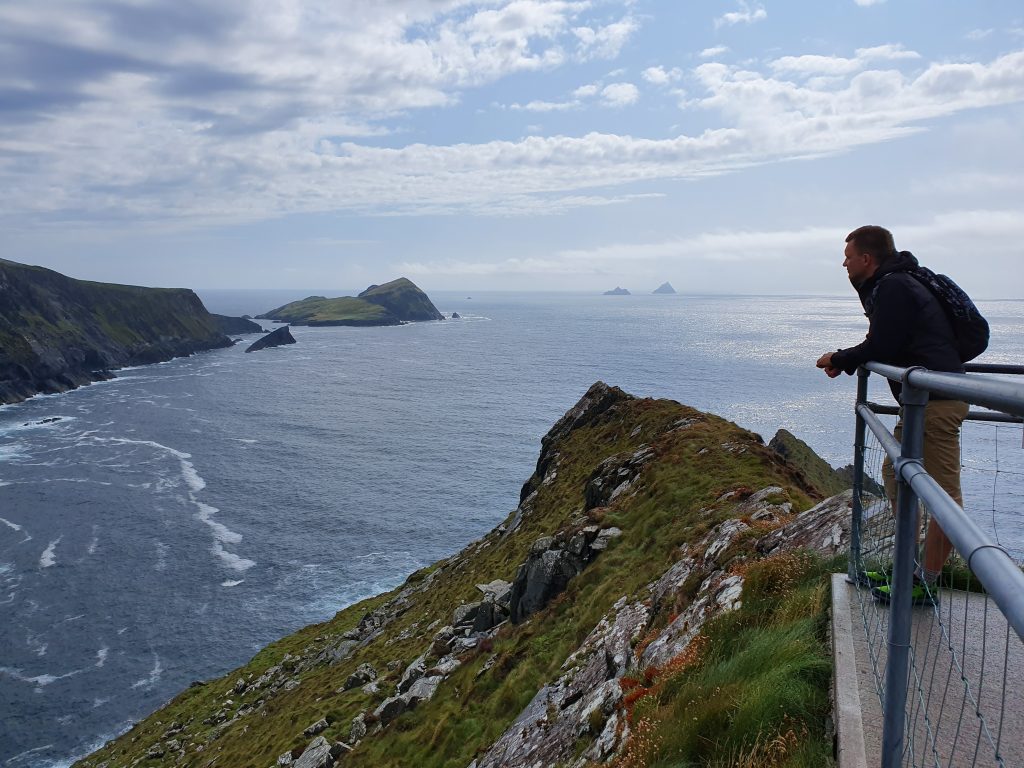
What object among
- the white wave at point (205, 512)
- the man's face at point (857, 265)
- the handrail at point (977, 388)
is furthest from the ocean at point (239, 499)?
the handrail at point (977, 388)

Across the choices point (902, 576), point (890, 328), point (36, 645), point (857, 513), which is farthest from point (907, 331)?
point (36, 645)

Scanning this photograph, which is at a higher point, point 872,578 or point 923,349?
point 923,349

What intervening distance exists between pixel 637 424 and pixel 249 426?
90.1m

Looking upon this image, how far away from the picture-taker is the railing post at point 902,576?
395 cm

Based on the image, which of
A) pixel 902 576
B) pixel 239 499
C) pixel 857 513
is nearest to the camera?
pixel 902 576

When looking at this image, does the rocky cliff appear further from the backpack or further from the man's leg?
the backpack

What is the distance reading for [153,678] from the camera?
4878 cm

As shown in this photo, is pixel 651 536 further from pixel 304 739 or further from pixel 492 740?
pixel 304 739

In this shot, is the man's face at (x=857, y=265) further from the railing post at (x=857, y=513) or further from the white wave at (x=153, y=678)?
the white wave at (x=153, y=678)

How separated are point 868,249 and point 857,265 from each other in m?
0.21

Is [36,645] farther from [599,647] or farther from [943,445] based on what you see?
[943,445]

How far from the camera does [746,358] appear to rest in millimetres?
175500

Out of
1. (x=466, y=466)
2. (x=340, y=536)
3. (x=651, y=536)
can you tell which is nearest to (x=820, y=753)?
(x=651, y=536)

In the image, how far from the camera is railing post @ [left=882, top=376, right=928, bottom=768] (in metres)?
3.95
